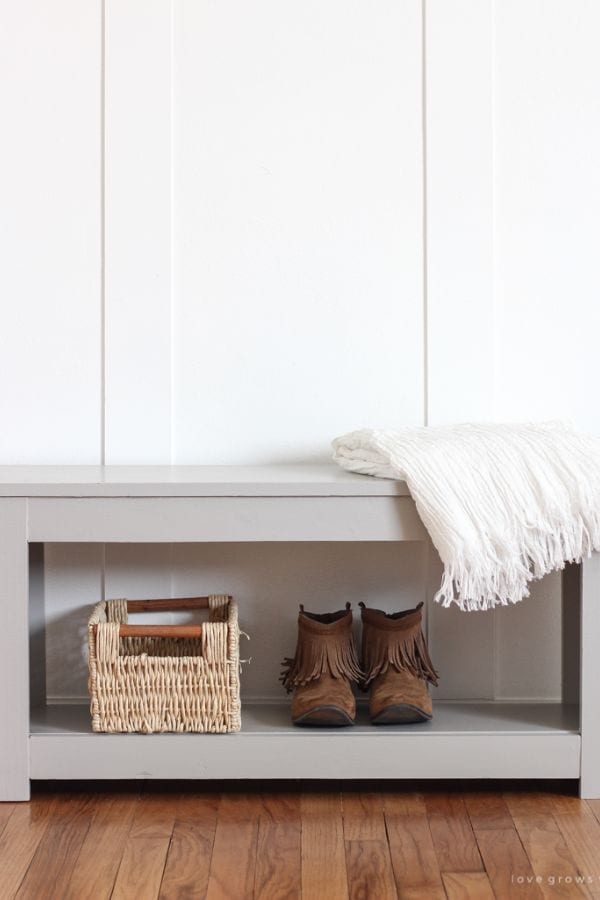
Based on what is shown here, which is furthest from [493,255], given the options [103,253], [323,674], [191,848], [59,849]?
[59,849]

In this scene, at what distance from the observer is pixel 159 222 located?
2.00m

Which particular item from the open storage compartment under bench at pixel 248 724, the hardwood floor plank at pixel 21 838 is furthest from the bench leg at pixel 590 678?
the hardwood floor plank at pixel 21 838

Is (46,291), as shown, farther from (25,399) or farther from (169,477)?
(169,477)

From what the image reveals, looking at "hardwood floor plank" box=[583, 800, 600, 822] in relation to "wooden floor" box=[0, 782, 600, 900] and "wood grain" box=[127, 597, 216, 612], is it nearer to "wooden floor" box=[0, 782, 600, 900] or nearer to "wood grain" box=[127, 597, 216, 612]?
"wooden floor" box=[0, 782, 600, 900]

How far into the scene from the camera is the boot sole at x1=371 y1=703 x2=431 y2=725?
67.6 inches

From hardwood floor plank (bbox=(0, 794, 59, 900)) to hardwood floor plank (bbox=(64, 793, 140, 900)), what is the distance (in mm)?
78

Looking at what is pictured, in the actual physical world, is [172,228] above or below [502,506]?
above

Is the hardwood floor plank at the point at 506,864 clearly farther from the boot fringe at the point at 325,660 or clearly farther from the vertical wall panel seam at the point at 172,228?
the vertical wall panel seam at the point at 172,228

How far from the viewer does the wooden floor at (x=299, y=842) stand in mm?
1364

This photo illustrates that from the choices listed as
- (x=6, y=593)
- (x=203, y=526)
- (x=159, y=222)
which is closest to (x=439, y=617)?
(x=203, y=526)

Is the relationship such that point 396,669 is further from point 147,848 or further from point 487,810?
point 147,848

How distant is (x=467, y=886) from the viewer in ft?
4.46

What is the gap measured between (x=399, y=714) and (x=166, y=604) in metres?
0.51

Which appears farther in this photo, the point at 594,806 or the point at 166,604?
the point at 166,604
